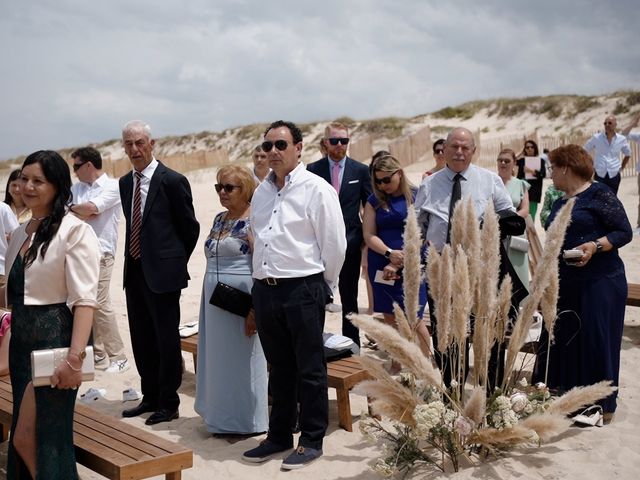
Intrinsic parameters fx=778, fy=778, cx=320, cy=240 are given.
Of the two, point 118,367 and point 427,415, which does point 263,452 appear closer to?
point 427,415

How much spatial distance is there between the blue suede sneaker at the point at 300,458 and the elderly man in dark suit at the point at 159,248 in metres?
1.35

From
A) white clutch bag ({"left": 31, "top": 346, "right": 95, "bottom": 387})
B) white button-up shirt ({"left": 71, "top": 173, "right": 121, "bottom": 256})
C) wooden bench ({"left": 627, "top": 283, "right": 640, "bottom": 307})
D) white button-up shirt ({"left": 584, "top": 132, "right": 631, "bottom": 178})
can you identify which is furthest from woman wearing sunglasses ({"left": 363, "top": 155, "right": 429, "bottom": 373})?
white button-up shirt ({"left": 584, "top": 132, "right": 631, "bottom": 178})

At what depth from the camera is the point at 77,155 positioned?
717 centimetres

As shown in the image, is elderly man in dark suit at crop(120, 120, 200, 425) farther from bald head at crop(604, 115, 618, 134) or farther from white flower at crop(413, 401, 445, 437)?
bald head at crop(604, 115, 618, 134)

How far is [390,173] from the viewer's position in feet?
20.8

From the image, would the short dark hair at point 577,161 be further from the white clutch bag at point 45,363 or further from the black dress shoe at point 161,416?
the white clutch bag at point 45,363

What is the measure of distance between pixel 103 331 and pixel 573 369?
14.0ft

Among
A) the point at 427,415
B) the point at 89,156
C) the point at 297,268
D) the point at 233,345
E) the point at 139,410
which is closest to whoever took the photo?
the point at 427,415

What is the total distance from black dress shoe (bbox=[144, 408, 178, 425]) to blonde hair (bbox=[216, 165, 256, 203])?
1.71 m

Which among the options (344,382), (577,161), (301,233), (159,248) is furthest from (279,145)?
(577,161)

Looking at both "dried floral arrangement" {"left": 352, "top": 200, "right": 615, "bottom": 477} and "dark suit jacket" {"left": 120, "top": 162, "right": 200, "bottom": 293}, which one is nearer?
"dried floral arrangement" {"left": 352, "top": 200, "right": 615, "bottom": 477}

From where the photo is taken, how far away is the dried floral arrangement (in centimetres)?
400

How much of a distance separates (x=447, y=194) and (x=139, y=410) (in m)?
2.84

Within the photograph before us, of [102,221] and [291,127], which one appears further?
[102,221]
